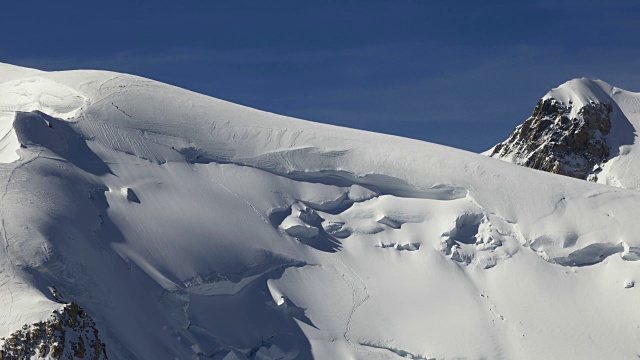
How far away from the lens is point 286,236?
48281 millimetres

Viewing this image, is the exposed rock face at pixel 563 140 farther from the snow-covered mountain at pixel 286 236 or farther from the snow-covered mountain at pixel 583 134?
the snow-covered mountain at pixel 286 236

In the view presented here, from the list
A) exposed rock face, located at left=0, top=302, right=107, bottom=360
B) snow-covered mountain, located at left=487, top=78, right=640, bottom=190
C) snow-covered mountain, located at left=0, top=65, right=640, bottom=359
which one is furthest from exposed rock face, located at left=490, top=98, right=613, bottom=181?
exposed rock face, located at left=0, top=302, right=107, bottom=360

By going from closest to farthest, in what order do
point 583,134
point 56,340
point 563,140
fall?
point 56,340 < point 583,134 < point 563,140

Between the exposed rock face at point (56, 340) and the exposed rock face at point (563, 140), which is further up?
the exposed rock face at point (56, 340)

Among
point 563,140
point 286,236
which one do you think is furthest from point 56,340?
point 563,140

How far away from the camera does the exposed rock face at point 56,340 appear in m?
34.5

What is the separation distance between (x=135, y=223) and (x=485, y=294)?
42.0ft

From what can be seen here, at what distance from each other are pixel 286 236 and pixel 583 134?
5307cm

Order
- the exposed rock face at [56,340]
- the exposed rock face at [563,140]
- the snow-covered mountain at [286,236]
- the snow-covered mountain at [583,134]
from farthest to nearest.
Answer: the exposed rock face at [563,140] < the snow-covered mountain at [583,134] < the snow-covered mountain at [286,236] < the exposed rock face at [56,340]

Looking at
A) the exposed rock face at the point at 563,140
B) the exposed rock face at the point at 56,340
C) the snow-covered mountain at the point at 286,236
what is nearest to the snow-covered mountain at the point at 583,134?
the exposed rock face at the point at 563,140

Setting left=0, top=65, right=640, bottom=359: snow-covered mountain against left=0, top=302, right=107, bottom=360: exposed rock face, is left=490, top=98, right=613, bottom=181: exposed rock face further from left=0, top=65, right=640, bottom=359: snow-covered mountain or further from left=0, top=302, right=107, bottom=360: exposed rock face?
left=0, top=302, right=107, bottom=360: exposed rock face

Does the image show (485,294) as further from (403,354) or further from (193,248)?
(193,248)

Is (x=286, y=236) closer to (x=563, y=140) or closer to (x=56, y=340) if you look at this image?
(x=56, y=340)

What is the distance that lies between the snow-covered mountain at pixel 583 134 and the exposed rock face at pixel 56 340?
5958 centimetres
